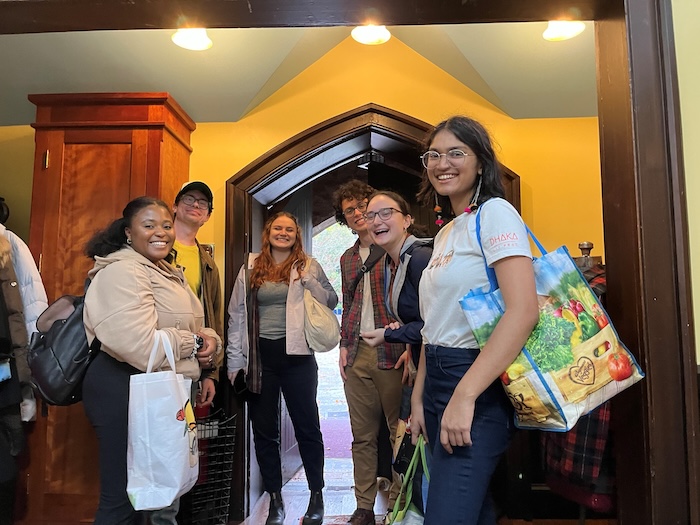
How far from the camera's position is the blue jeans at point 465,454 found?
111cm

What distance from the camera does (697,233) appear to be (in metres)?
1.24

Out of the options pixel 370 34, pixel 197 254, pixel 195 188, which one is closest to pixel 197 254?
pixel 197 254

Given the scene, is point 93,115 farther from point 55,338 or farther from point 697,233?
point 697,233

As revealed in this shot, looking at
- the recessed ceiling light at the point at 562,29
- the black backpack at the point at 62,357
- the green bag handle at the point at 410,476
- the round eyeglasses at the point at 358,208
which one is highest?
the recessed ceiling light at the point at 562,29

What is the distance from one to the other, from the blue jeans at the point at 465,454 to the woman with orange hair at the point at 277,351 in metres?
1.40

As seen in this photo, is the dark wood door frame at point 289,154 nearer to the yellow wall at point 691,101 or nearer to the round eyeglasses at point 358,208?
the round eyeglasses at point 358,208

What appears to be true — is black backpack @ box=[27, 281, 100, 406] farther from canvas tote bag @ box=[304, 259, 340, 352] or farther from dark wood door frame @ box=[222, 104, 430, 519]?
dark wood door frame @ box=[222, 104, 430, 519]

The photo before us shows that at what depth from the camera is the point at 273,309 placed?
2.61 metres

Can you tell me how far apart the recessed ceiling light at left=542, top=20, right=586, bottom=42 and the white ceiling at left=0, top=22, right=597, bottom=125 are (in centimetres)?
5

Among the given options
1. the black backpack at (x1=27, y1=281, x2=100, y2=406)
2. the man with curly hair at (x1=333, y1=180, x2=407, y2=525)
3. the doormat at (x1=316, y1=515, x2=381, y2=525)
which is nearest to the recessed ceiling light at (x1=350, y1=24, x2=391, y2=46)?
the man with curly hair at (x1=333, y1=180, x2=407, y2=525)

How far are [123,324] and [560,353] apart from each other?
1.22 metres

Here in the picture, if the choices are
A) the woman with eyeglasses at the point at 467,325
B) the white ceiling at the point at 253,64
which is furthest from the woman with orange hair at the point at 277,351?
the woman with eyeglasses at the point at 467,325

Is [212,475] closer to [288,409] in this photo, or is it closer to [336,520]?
[288,409]

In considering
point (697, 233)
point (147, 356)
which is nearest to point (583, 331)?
point (697, 233)
